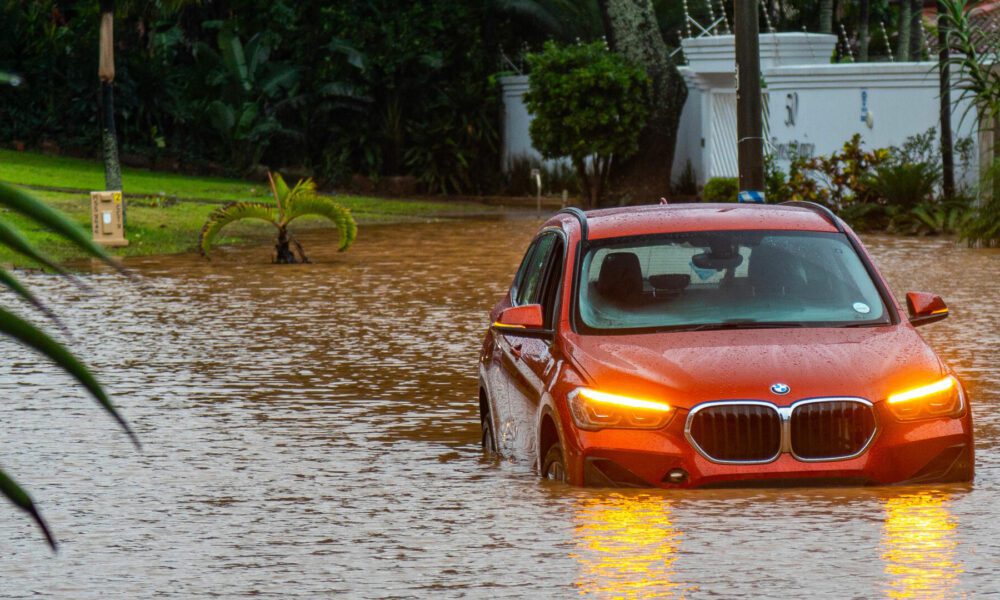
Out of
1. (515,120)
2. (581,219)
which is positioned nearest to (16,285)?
(581,219)

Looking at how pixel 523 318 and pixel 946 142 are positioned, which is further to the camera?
pixel 946 142

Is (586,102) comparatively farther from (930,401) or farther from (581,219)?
(930,401)

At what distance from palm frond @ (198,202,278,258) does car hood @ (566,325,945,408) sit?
1711 centimetres

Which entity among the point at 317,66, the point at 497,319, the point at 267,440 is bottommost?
the point at 267,440

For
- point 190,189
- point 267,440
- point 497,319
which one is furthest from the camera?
point 190,189

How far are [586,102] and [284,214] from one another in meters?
13.6

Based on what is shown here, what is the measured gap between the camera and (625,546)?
738 cm

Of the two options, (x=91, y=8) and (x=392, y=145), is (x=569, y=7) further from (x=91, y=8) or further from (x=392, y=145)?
(x=91, y=8)

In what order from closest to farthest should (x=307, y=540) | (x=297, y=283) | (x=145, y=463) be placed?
(x=307, y=540)
(x=145, y=463)
(x=297, y=283)

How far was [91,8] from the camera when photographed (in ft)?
148

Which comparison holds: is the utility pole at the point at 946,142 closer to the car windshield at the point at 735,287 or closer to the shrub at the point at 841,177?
the shrub at the point at 841,177

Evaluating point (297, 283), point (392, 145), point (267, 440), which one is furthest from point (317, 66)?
point (267, 440)

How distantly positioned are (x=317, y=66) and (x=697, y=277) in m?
36.9

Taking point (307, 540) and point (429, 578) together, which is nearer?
point (429, 578)
